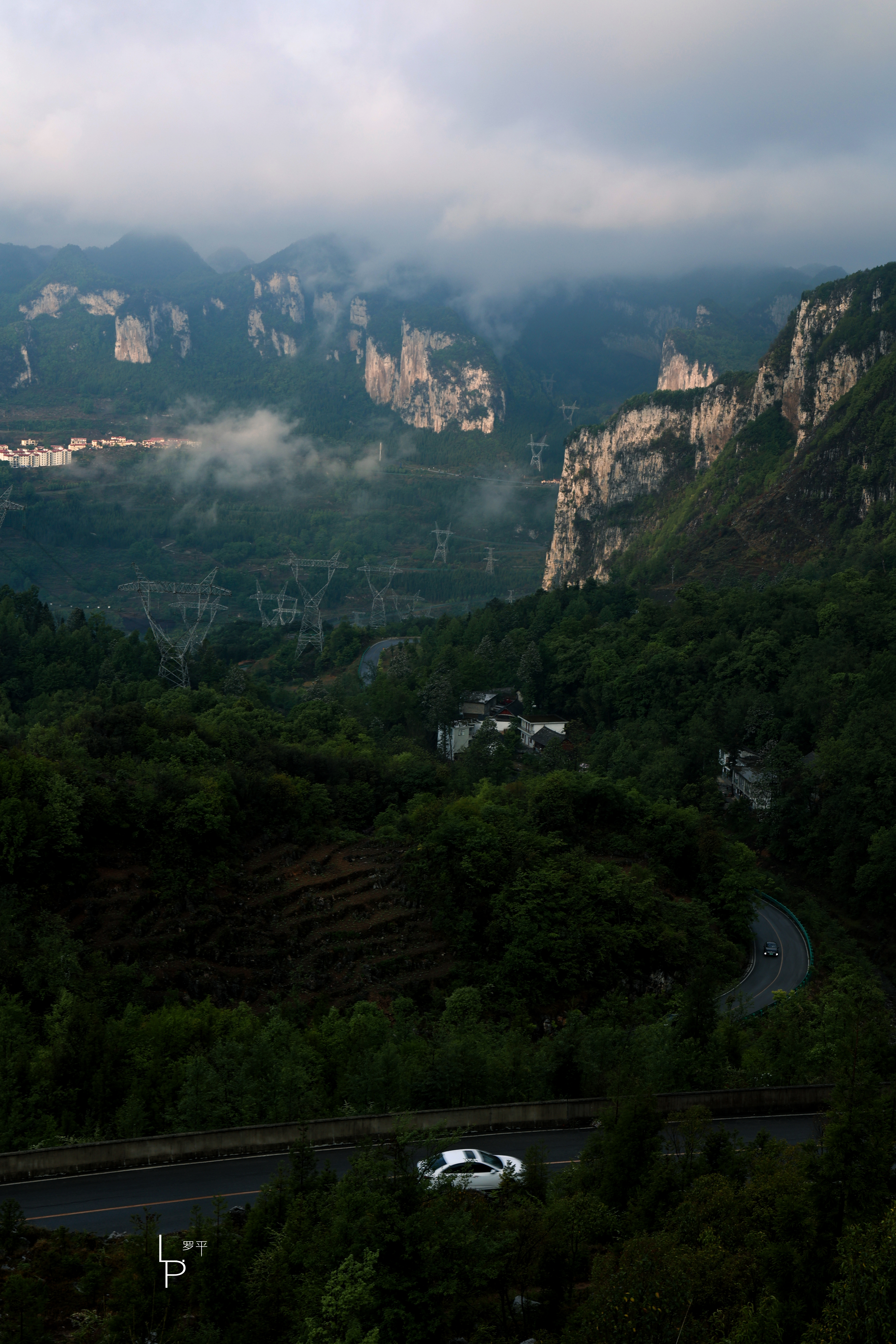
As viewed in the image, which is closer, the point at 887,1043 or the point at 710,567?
the point at 887,1043

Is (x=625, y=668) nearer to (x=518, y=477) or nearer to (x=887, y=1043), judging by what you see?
(x=887, y=1043)

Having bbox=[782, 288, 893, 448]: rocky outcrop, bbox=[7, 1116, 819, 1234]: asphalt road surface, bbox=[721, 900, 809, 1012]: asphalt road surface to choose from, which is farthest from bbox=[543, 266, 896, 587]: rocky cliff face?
bbox=[7, 1116, 819, 1234]: asphalt road surface

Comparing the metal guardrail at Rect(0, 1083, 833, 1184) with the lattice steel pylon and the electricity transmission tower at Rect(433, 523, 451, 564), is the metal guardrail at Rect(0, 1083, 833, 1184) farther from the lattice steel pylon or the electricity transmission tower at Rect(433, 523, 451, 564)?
the electricity transmission tower at Rect(433, 523, 451, 564)

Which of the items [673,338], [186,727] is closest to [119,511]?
[673,338]

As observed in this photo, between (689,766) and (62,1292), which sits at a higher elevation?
(62,1292)

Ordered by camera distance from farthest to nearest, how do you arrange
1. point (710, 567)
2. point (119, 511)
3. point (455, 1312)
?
point (119, 511)
point (710, 567)
point (455, 1312)

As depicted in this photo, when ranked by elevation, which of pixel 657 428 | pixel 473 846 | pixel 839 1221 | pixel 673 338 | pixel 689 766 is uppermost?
pixel 673 338

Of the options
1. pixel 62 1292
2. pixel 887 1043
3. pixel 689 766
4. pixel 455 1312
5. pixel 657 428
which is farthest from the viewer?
pixel 657 428

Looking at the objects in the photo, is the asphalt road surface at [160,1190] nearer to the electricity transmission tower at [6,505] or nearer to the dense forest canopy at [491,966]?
the dense forest canopy at [491,966]

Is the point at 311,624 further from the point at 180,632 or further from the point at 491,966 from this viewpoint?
the point at 491,966
